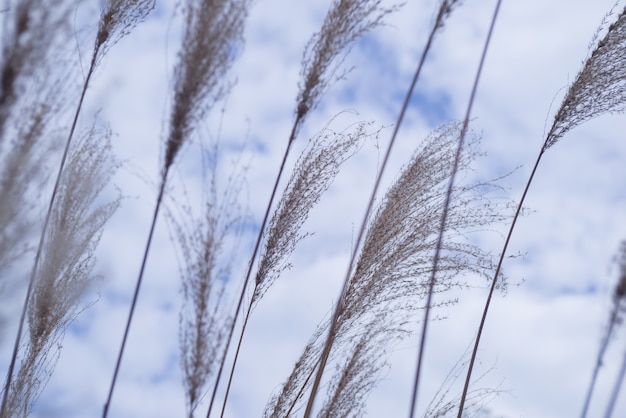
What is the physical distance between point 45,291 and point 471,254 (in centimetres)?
166

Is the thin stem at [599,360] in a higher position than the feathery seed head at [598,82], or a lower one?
lower

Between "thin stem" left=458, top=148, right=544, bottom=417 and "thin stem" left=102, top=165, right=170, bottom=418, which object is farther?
"thin stem" left=458, top=148, right=544, bottom=417

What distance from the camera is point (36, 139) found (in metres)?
2.50

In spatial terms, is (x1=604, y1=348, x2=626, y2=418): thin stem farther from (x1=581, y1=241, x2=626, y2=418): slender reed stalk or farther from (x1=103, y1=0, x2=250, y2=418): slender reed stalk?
(x1=103, y1=0, x2=250, y2=418): slender reed stalk

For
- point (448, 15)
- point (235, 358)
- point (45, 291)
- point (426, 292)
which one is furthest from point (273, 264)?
point (448, 15)

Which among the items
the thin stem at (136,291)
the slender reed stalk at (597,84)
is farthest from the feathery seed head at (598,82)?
the thin stem at (136,291)

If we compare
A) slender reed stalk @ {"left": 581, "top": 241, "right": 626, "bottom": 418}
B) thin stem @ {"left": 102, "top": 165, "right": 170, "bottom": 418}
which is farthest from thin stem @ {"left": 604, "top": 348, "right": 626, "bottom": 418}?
thin stem @ {"left": 102, "top": 165, "right": 170, "bottom": 418}

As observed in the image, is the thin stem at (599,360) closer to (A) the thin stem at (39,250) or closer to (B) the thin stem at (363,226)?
(B) the thin stem at (363,226)

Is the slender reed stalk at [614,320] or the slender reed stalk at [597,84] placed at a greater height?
the slender reed stalk at [597,84]

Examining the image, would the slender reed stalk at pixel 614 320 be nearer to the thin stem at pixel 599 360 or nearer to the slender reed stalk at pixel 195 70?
the thin stem at pixel 599 360

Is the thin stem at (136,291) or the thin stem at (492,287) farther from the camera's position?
the thin stem at (492,287)

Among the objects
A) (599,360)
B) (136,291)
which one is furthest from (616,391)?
(136,291)

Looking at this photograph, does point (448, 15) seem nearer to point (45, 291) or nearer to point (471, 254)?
point (471, 254)

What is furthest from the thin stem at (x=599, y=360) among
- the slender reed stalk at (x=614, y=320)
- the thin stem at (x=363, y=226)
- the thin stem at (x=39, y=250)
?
the thin stem at (x=39, y=250)
